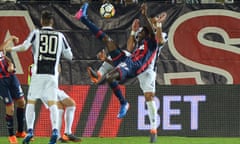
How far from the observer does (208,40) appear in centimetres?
1691

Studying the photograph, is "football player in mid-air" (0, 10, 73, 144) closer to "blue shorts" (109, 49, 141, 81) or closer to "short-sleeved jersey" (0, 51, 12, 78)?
"blue shorts" (109, 49, 141, 81)

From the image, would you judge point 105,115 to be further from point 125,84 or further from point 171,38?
point 171,38

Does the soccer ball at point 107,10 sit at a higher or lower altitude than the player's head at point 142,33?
higher

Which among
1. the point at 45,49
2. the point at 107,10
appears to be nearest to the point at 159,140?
the point at 107,10

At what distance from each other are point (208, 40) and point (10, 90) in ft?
15.4

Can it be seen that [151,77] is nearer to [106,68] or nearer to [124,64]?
[124,64]

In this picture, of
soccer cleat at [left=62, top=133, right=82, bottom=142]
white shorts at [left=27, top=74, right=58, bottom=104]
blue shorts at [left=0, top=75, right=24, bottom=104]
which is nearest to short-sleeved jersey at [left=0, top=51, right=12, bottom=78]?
blue shorts at [left=0, top=75, right=24, bottom=104]

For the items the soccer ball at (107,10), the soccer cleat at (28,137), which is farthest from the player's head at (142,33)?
the soccer cleat at (28,137)

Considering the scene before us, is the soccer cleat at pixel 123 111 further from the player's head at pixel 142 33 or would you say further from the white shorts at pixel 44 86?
the white shorts at pixel 44 86

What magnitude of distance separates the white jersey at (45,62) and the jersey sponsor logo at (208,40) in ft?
16.5

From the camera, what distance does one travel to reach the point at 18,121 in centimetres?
1505

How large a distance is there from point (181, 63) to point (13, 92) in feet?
13.2

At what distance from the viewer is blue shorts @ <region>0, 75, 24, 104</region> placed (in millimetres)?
14596

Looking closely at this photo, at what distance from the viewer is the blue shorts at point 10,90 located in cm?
1460
